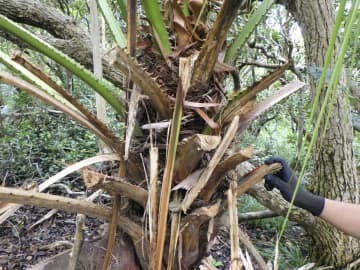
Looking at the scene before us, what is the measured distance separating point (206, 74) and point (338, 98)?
1.01m

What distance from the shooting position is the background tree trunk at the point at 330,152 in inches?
55.5

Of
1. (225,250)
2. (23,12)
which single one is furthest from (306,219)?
(23,12)

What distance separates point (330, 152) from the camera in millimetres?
1489

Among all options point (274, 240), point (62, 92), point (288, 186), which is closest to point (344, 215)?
point (288, 186)

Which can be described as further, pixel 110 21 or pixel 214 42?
pixel 110 21

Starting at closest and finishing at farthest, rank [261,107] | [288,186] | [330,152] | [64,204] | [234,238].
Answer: [234,238]
[64,204]
[261,107]
[288,186]
[330,152]

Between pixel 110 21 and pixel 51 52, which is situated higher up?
pixel 110 21

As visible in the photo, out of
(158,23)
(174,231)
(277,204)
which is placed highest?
(158,23)

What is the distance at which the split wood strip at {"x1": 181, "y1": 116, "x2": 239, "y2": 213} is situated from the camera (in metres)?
0.51

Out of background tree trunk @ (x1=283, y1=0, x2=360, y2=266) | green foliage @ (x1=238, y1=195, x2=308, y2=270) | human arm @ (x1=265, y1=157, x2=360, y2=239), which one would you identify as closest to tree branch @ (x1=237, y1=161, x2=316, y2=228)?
background tree trunk @ (x1=283, y1=0, x2=360, y2=266)

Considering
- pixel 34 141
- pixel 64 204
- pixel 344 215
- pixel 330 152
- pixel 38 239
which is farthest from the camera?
pixel 34 141

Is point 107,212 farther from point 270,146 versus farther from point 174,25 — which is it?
point 270,146

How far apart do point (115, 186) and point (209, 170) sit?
0.14 meters

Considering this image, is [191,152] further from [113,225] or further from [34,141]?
[34,141]
